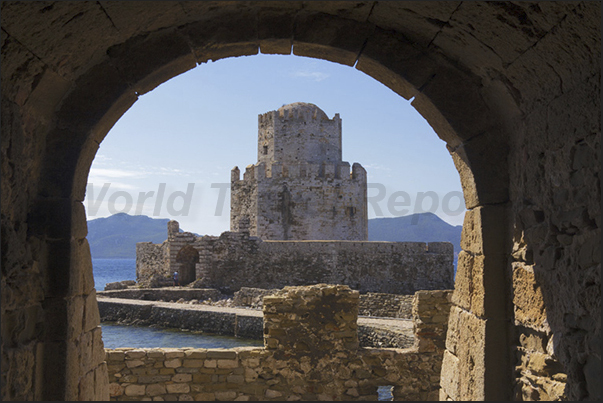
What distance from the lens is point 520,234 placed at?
11.1ft

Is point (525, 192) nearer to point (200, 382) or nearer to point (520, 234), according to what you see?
point (520, 234)

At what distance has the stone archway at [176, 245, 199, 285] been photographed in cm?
2386

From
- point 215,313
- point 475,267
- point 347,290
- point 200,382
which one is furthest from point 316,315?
point 215,313

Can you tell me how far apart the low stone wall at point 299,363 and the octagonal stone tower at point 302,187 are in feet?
64.2

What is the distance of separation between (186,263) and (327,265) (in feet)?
23.9

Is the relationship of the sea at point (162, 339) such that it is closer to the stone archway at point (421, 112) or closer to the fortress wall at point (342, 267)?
the fortress wall at point (342, 267)

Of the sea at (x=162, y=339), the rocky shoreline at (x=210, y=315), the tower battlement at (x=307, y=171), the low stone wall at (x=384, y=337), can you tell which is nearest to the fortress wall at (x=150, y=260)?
the rocky shoreline at (x=210, y=315)

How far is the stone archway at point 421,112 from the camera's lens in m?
2.78

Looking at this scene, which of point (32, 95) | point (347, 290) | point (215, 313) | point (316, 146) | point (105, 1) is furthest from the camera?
point (316, 146)

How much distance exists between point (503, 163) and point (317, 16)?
167 cm

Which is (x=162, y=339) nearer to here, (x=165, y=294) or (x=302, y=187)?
(x=165, y=294)

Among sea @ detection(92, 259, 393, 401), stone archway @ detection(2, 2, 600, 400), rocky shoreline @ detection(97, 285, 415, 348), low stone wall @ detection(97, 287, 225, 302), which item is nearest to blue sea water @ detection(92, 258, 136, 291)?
low stone wall @ detection(97, 287, 225, 302)

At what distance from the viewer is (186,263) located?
2461 cm

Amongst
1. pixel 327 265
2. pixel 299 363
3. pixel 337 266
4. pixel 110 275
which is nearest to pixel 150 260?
pixel 327 265
